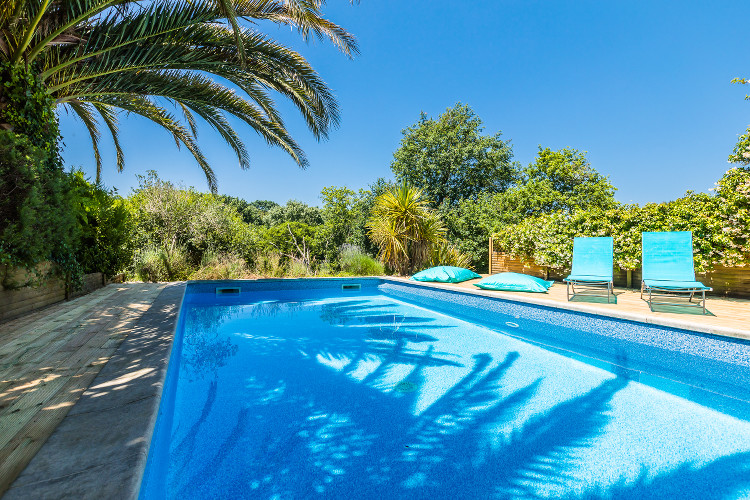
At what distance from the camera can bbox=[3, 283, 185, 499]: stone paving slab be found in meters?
1.05

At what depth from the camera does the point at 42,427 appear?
4.81 feet

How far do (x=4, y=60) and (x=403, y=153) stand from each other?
614 inches

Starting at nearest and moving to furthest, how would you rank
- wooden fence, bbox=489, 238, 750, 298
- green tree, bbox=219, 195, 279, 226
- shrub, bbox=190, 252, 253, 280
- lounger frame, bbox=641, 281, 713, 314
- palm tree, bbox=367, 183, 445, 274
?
lounger frame, bbox=641, 281, 713, 314 < wooden fence, bbox=489, 238, 750, 298 < palm tree, bbox=367, 183, 445, 274 < shrub, bbox=190, 252, 253, 280 < green tree, bbox=219, 195, 279, 226

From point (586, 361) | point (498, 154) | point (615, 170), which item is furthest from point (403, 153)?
point (586, 361)

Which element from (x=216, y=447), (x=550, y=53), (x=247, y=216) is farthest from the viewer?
(x=247, y=216)

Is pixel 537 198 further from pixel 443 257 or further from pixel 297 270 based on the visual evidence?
pixel 297 270

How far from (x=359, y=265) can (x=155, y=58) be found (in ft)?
24.6

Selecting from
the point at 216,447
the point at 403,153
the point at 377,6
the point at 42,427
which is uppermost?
the point at 377,6

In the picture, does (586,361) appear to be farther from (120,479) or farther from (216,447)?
(120,479)

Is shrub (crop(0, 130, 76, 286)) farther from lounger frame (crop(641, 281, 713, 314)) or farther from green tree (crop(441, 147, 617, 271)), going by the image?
green tree (crop(441, 147, 617, 271))

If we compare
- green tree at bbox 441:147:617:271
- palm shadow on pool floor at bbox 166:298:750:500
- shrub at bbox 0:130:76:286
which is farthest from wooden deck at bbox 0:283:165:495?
green tree at bbox 441:147:617:271

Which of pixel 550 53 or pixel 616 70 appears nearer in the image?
pixel 616 70

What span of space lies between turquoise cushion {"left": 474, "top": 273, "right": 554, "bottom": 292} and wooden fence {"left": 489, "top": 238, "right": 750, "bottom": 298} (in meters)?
1.98

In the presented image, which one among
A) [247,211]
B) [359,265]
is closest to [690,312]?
[359,265]
